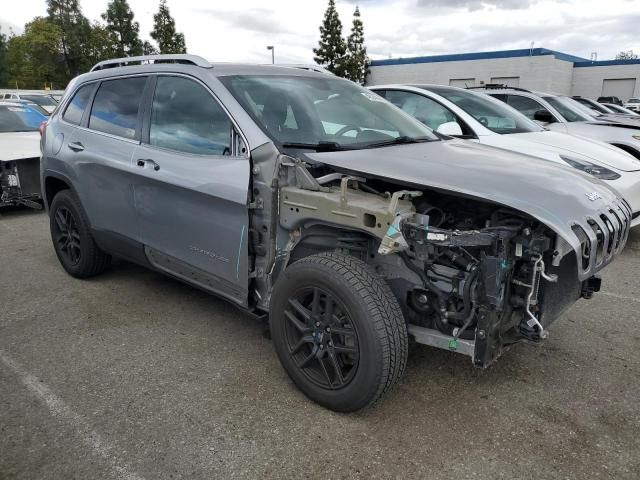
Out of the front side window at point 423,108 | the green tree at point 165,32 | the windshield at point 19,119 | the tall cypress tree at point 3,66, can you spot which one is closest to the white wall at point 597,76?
the green tree at point 165,32

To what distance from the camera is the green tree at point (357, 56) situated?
44.2 meters

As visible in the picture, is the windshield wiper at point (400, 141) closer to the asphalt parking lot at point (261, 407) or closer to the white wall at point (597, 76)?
the asphalt parking lot at point (261, 407)

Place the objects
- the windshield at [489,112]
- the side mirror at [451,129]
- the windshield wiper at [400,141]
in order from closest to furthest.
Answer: the windshield wiper at [400,141]
the side mirror at [451,129]
the windshield at [489,112]

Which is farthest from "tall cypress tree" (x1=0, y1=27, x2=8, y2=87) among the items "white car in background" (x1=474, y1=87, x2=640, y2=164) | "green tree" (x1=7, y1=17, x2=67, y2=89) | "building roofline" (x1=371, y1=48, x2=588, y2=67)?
"white car in background" (x1=474, y1=87, x2=640, y2=164)

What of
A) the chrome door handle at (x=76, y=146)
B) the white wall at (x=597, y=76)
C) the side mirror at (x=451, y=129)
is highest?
the white wall at (x=597, y=76)

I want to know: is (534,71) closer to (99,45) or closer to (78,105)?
(78,105)

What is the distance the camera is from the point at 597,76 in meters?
39.4

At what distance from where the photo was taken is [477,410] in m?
2.86

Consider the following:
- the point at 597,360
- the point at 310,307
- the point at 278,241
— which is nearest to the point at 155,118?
the point at 278,241

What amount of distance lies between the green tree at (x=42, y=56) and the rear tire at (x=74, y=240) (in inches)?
2333

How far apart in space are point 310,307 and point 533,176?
136cm

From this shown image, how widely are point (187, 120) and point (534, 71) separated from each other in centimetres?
3790

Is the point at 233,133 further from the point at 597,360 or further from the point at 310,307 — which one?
the point at 597,360

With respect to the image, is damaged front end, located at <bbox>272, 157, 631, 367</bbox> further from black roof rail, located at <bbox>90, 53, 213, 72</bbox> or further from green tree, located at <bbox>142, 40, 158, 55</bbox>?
green tree, located at <bbox>142, 40, 158, 55</bbox>
